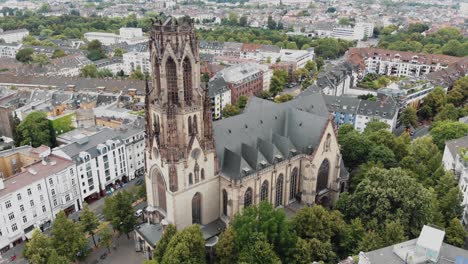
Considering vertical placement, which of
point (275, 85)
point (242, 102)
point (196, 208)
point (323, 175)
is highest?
point (323, 175)

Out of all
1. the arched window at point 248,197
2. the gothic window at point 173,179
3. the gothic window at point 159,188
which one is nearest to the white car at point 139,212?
the gothic window at point 159,188

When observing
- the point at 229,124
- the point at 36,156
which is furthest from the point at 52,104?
the point at 229,124

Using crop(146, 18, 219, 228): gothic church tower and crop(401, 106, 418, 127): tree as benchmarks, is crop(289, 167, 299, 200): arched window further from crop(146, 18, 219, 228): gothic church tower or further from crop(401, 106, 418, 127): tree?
crop(401, 106, 418, 127): tree

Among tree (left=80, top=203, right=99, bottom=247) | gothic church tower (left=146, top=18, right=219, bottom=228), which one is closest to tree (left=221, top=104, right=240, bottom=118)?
gothic church tower (left=146, top=18, right=219, bottom=228)

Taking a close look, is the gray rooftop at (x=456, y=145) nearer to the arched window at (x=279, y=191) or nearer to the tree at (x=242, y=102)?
the arched window at (x=279, y=191)

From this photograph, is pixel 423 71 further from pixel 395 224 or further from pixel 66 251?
pixel 66 251

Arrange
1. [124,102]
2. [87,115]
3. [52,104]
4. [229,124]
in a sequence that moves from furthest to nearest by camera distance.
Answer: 1. [124,102]
2. [52,104]
3. [87,115]
4. [229,124]

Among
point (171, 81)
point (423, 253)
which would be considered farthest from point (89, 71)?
point (423, 253)

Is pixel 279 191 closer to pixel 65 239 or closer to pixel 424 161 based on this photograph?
pixel 65 239
